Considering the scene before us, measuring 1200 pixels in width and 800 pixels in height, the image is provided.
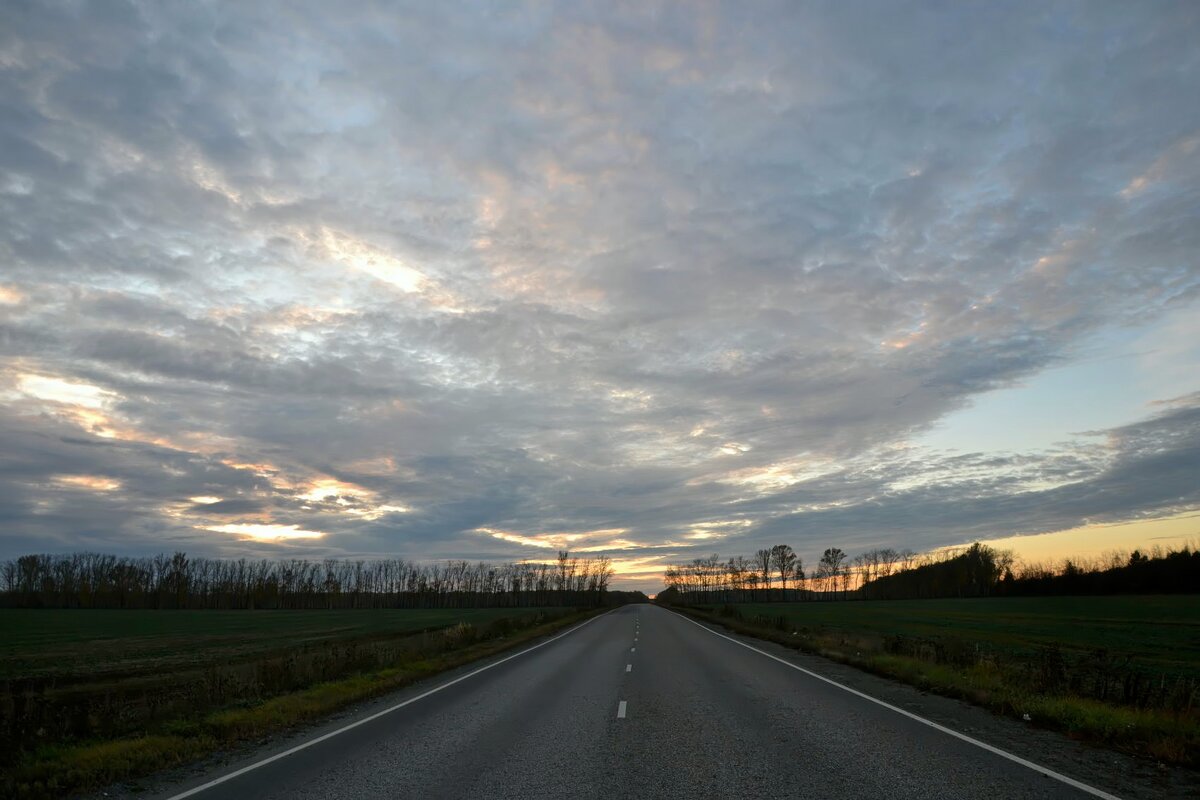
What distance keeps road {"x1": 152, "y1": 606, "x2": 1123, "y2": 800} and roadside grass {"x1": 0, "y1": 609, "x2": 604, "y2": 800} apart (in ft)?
3.92

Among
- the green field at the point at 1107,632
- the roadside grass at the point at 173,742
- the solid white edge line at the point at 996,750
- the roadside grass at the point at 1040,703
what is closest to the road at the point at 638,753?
the solid white edge line at the point at 996,750

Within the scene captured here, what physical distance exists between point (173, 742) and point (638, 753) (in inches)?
269

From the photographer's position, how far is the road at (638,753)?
7586 mm

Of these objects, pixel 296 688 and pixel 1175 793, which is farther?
pixel 296 688

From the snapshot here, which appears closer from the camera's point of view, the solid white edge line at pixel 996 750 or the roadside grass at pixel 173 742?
the solid white edge line at pixel 996 750

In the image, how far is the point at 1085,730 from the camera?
1084 cm

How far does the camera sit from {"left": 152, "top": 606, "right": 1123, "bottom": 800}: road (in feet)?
24.9

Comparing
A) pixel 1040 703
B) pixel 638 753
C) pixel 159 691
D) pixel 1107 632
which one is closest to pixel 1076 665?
pixel 1040 703

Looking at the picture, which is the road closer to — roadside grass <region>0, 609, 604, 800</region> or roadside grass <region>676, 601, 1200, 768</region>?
roadside grass <region>0, 609, 604, 800</region>

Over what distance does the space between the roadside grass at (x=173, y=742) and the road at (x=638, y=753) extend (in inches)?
47.0

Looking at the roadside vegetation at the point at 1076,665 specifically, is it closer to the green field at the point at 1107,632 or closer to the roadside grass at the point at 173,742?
the green field at the point at 1107,632

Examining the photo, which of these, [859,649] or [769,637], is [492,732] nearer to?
[859,649]

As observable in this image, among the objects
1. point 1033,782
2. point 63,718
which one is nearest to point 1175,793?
point 1033,782

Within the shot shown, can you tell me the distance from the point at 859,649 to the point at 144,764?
2329 centimetres
